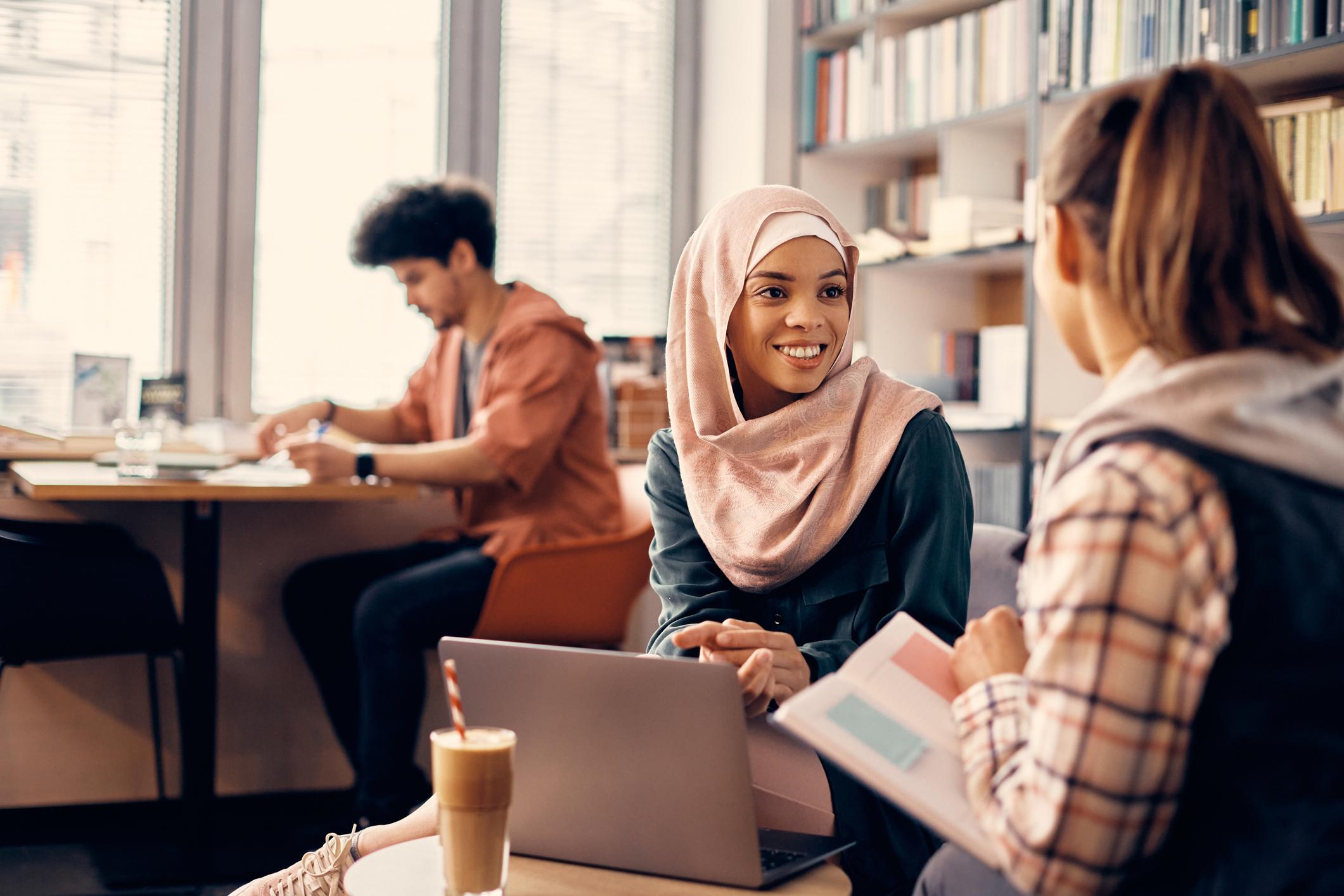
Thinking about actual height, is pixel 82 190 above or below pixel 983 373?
above

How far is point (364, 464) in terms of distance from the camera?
2.71 metres

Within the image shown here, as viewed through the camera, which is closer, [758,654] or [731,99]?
[758,654]

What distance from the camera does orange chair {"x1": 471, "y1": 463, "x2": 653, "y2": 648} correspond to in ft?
8.99

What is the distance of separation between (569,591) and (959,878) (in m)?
1.90

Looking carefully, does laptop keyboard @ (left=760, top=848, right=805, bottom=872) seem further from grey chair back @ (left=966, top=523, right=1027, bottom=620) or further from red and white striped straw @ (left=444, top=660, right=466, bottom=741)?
grey chair back @ (left=966, top=523, right=1027, bottom=620)

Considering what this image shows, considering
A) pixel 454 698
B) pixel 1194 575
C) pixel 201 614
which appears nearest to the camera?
pixel 1194 575

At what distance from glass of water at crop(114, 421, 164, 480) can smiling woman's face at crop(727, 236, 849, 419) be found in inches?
61.4


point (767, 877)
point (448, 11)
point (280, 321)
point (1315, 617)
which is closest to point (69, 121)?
point (280, 321)

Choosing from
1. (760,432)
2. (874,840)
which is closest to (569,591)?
(760,432)

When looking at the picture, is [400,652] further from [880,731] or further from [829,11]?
[829,11]

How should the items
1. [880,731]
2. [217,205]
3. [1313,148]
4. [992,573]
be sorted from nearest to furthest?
1. [880,731]
2. [992,573]
3. [1313,148]
4. [217,205]

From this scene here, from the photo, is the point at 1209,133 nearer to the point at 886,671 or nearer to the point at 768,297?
the point at 886,671

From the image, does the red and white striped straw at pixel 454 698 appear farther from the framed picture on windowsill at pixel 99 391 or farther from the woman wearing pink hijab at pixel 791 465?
the framed picture on windowsill at pixel 99 391

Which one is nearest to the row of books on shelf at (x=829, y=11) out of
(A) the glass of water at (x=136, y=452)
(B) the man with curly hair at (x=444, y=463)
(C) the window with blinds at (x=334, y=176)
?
(C) the window with blinds at (x=334, y=176)
